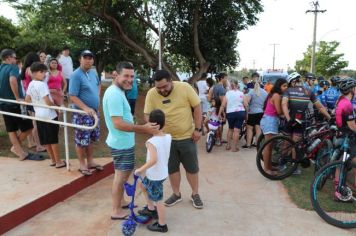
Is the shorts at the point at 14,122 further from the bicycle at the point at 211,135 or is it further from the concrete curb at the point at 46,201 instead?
the bicycle at the point at 211,135

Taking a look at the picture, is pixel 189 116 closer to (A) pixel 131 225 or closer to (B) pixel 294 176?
(A) pixel 131 225

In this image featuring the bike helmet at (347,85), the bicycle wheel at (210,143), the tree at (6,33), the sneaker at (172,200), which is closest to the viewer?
the sneaker at (172,200)

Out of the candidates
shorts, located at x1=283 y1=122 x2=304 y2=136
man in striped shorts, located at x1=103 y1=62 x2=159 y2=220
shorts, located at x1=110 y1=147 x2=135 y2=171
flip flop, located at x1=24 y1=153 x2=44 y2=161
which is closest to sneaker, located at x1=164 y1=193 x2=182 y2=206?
man in striped shorts, located at x1=103 y1=62 x2=159 y2=220

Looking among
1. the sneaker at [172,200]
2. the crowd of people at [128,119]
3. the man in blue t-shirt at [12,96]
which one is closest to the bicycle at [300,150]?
the crowd of people at [128,119]

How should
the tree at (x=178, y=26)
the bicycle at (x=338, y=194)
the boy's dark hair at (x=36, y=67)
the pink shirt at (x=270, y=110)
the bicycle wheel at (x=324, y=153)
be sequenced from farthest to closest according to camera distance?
1. the tree at (x=178, y=26)
2. the pink shirt at (x=270, y=110)
3. the bicycle wheel at (x=324, y=153)
4. the boy's dark hair at (x=36, y=67)
5. the bicycle at (x=338, y=194)

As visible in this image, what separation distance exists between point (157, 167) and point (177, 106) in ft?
2.94

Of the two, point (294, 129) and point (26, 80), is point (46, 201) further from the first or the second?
point (294, 129)

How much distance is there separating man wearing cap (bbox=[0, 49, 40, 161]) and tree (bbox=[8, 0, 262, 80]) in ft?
23.0

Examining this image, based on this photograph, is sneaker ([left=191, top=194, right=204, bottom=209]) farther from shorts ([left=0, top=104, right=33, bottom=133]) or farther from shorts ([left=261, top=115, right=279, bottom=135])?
shorts ([left=0, top=104, right=33, bottom=133])

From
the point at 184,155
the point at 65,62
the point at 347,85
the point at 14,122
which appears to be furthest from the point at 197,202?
the point at 65,62

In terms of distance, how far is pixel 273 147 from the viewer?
5.96 metres

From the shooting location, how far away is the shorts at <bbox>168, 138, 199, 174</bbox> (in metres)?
4.59

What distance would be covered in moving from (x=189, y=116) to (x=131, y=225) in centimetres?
153

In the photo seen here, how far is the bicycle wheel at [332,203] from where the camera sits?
4.27m
